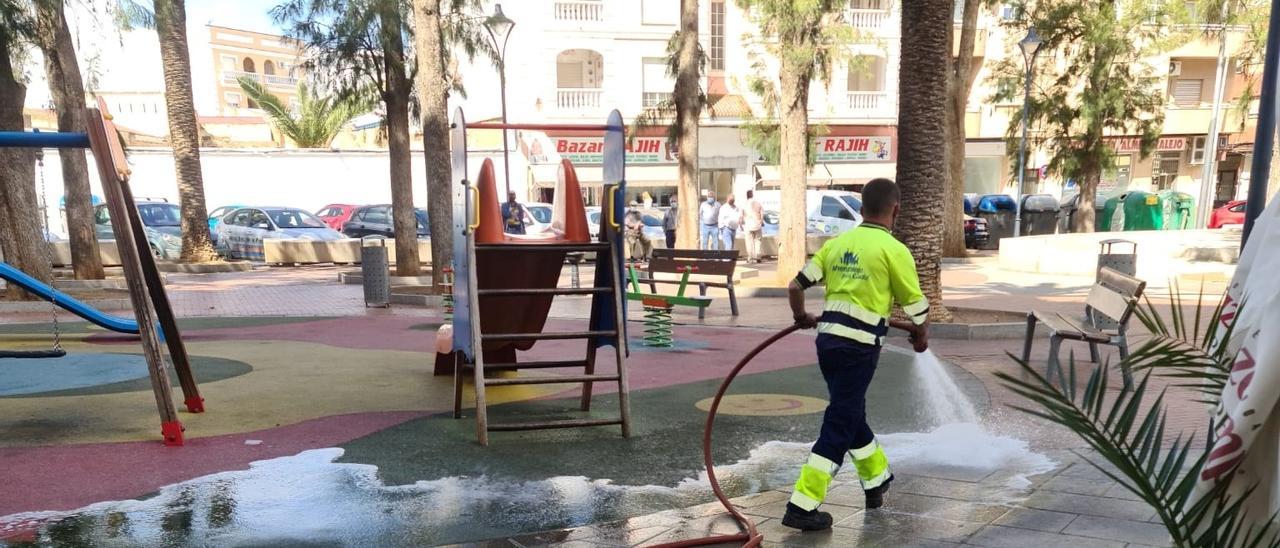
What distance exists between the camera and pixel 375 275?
1370 cm

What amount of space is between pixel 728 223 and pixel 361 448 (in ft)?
56.3

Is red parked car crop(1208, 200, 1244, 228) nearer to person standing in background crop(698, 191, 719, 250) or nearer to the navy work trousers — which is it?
person standing in background crop(698, 191, 719, 250)

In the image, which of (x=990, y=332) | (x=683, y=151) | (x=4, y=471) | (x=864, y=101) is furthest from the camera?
(x=864, y=101)

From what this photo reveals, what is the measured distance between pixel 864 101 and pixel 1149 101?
479 inches

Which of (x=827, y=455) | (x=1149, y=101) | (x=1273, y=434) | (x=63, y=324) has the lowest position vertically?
(x=63, y=324)

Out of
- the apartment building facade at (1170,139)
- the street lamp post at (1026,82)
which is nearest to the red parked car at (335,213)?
the street lamp post at (1026,82)

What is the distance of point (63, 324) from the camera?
11.9m

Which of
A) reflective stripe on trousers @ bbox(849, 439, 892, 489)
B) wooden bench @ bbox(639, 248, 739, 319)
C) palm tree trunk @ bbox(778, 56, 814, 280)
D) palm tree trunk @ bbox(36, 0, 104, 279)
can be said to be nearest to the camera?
reflective stripe on trousers @ bbox(849, 439, 892, 489)

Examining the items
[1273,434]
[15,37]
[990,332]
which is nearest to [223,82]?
[15,37]

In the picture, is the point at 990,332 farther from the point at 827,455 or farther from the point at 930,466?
the point at 827,455

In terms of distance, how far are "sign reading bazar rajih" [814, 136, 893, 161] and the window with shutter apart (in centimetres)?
1498

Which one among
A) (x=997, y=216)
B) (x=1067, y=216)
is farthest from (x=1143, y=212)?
(x=997, y=216)

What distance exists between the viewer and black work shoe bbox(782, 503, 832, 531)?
4.25 metres

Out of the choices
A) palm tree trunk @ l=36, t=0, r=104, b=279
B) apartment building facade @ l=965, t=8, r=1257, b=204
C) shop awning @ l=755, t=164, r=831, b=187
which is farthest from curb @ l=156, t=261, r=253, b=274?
apartment building facade @ l=965, t=8, r=1257, b=204
